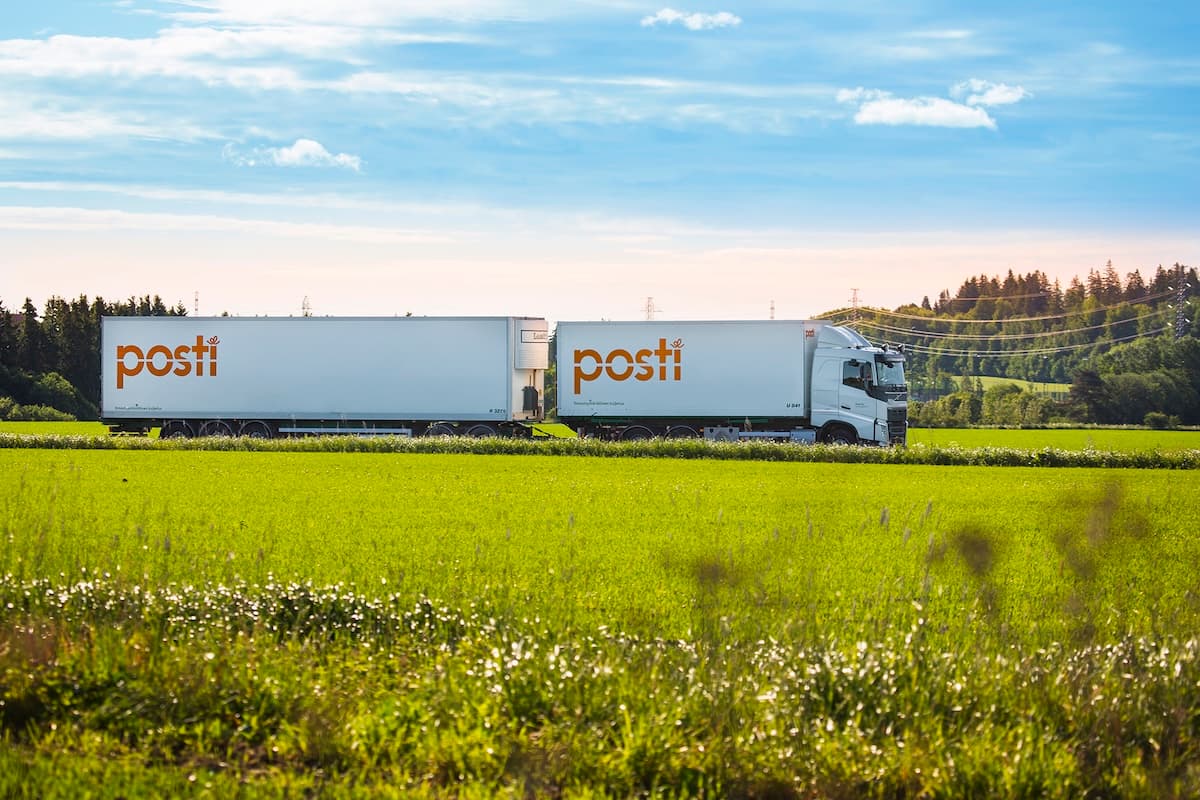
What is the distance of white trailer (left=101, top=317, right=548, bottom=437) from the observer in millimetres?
39812

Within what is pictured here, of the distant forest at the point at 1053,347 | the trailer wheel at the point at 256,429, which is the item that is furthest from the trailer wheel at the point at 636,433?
the distant forest at the point at 1053,347

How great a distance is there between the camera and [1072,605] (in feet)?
25.2

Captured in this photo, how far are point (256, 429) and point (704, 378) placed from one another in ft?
47.9

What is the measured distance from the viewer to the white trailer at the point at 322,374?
3981 cm

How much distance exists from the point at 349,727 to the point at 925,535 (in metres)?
10.2

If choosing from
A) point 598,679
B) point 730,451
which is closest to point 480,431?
point 730,451

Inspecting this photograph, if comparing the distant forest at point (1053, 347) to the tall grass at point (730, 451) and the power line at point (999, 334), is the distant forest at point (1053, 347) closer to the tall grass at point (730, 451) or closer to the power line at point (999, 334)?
the power line at point (999, 334)

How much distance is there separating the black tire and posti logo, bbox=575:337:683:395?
12990 millimetres

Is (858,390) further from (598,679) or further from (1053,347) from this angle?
(1053,347)

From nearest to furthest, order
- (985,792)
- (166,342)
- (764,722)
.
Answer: (985,792), (764,722), (166,342)

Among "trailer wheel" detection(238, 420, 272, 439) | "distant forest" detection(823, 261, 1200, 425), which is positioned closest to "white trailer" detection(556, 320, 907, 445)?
"trailer wheel" detection(238, 420, 272, 439)

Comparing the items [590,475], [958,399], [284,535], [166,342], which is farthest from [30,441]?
[958,399]

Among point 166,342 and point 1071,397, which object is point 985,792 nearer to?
point 166,342

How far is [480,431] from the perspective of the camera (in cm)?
4028
